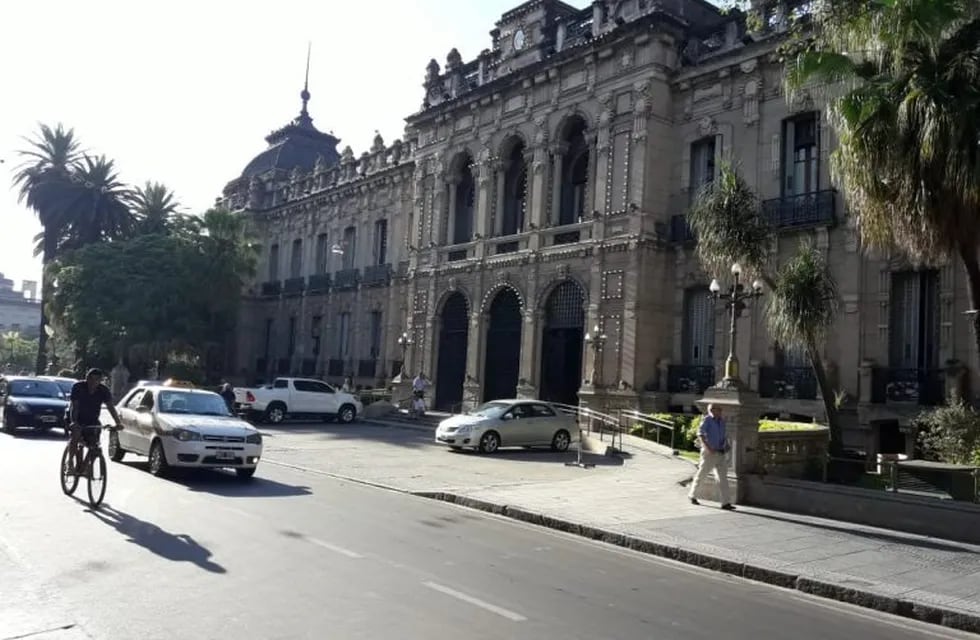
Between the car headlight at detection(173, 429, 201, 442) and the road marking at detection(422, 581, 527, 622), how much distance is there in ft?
24.1

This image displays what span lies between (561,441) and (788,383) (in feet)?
21.3

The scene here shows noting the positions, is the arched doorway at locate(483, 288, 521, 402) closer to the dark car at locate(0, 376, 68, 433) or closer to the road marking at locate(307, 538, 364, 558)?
the dark car at locate(0, 376, 68, 433)

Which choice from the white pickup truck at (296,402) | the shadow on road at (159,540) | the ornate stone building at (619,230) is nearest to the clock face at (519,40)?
the ornate stone building at (619,230)

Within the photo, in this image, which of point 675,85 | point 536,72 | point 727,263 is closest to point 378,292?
point 536,72

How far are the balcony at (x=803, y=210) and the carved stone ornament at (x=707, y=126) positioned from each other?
3190 millimetres

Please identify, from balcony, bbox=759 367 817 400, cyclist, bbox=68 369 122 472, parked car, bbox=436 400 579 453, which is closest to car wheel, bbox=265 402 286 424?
parked car, bbox=436 400 579 453

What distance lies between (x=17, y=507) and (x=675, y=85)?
2316cm

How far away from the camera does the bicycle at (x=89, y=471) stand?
36.1 feet

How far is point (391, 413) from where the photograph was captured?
3353cm

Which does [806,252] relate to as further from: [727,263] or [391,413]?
[391,413]

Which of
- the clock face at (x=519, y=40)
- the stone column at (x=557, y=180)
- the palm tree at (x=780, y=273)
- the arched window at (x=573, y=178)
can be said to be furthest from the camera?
the clock face at (x=519, y=40)

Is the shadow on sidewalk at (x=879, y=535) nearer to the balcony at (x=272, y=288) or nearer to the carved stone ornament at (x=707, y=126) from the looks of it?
the carved stone ornament at (x=707, y=126)

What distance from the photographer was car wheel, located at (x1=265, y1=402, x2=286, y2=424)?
31.5m

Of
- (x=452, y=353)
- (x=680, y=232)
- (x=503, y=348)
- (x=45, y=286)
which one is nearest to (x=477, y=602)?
(x=680, y=232)
